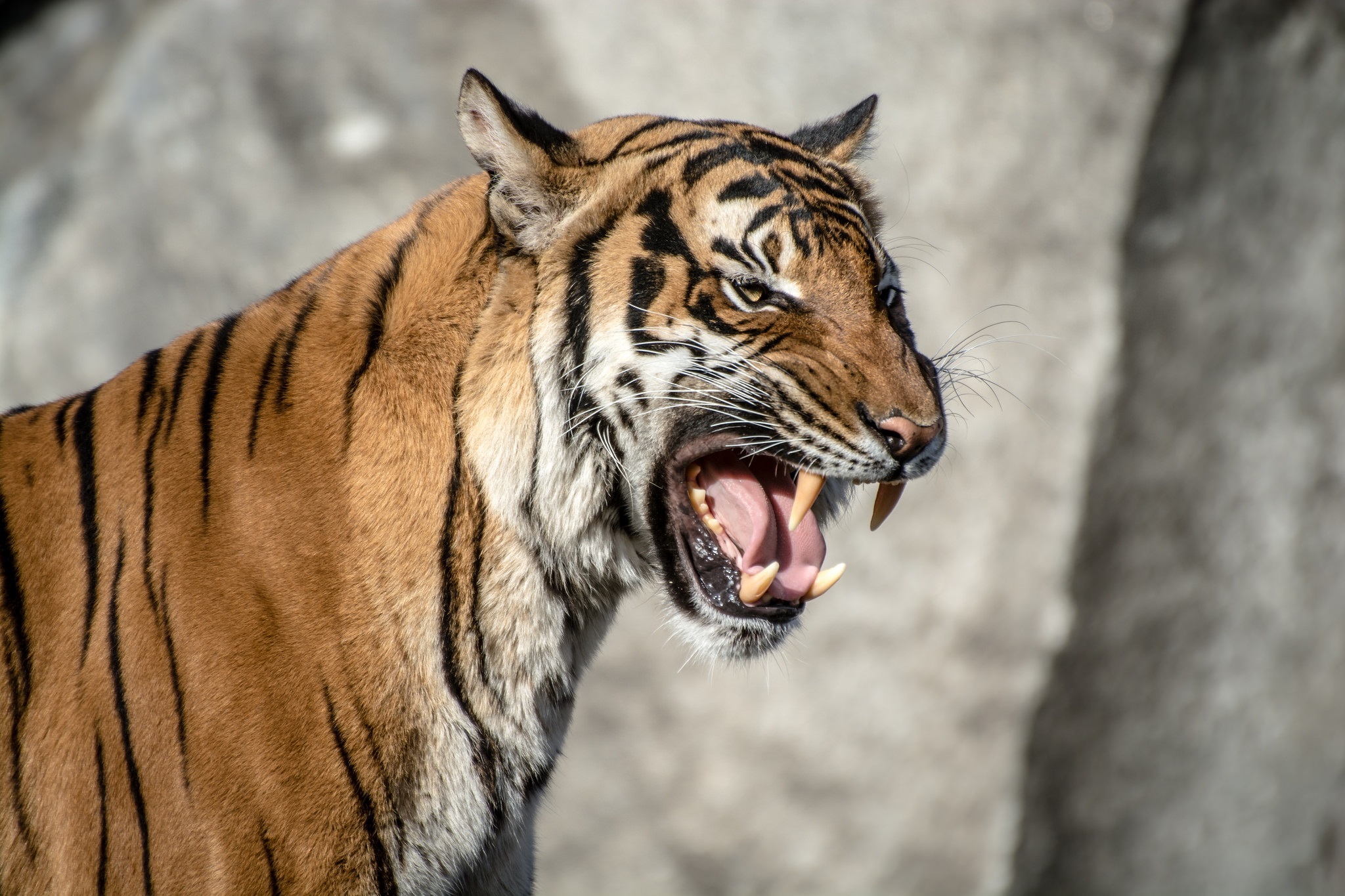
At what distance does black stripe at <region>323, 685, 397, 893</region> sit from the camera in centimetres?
116

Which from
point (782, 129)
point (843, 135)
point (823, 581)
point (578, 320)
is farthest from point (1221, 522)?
point (578, 320)

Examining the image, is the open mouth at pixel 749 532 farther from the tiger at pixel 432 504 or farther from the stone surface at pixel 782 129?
the stone surface at pixel 782 129

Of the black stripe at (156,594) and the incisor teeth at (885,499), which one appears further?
the incisor teeth at (885,499)

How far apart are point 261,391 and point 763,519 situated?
0.60 meters

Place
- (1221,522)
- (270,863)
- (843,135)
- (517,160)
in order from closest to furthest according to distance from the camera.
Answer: (270,863) → (517,160) → (843,135) → (1221,522)

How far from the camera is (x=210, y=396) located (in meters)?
1.29

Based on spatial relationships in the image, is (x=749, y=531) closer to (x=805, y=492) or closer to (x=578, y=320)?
(x=805, y=492)

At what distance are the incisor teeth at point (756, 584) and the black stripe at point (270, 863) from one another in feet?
1.83

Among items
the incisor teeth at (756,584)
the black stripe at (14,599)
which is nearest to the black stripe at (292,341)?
the black stripe at (14,599)

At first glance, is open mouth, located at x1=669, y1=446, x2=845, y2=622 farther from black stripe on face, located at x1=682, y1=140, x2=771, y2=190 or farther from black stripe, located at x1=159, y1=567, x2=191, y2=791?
black stripe, located at x1=159, y1=567, x2=191, y2=791

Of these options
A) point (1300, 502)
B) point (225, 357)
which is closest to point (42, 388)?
point (225, 357)

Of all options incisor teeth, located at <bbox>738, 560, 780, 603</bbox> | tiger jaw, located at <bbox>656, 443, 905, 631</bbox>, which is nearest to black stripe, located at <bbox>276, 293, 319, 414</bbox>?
tiger jaw, located at <bbox>656, 443, 905, 631</bbox>

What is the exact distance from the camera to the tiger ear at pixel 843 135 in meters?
1.55

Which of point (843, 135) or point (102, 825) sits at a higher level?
point (843, 135)
